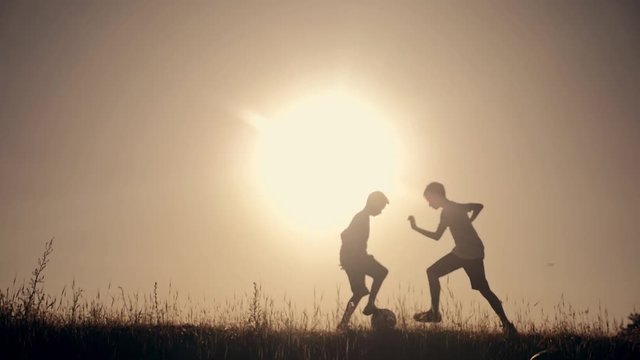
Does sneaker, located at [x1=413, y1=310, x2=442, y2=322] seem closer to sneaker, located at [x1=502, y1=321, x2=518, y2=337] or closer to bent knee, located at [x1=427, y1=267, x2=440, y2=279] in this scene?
bent knee, located at [x1=427, y1=267, x2=440, y2=279]

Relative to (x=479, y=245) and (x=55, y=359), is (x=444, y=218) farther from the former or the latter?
(x=55, y=359)

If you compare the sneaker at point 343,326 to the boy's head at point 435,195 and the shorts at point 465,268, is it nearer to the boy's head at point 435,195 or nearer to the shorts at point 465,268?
the shorts at point 465,268

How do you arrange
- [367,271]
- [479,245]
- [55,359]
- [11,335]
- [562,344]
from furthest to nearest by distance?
[367,271] < [479,245] < [562,344] < [11,335] < [55,359]

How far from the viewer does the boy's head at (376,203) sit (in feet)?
32.2

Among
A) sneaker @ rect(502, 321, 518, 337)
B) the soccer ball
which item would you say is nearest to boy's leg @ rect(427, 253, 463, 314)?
the soccer ball

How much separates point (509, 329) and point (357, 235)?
3127mm

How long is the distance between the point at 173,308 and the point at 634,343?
768cm

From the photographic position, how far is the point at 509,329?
847cm

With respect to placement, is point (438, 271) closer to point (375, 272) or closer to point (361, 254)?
point (375, 272)

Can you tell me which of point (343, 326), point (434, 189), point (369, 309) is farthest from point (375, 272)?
point (434, 189)

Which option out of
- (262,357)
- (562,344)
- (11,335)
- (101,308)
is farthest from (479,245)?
(11,335)

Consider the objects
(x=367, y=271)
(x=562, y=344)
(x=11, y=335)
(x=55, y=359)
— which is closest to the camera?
(x=55, y=359)

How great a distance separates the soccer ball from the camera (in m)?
8.38

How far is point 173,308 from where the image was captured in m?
8.80
